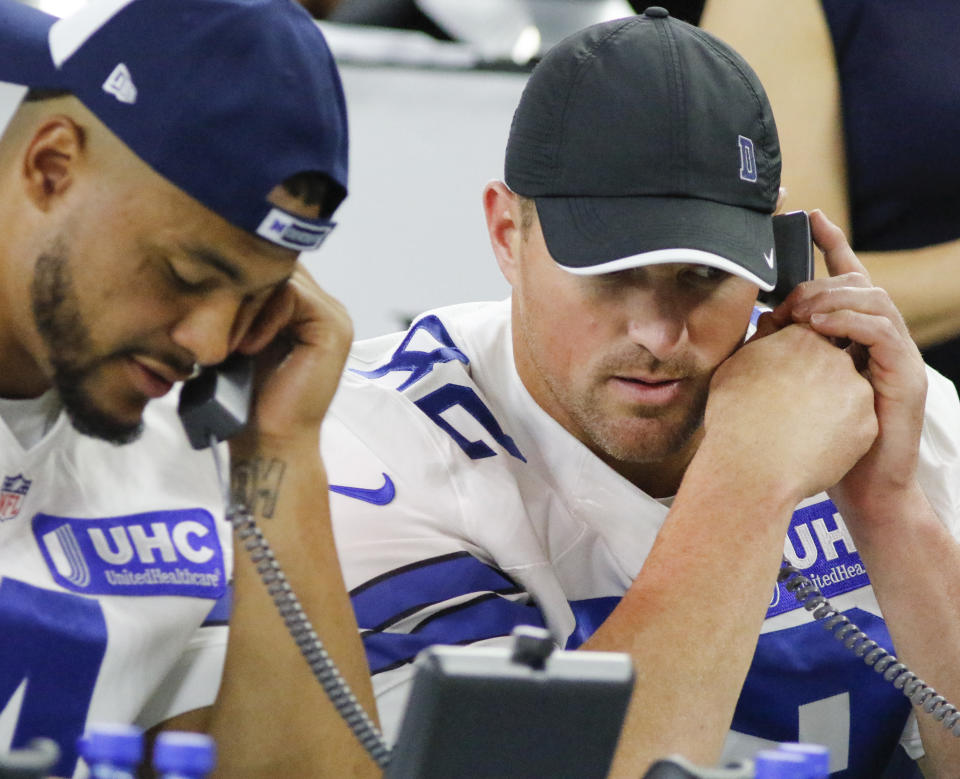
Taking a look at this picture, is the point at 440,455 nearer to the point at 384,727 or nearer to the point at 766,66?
the point at 384,727

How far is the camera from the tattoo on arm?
1267 mm

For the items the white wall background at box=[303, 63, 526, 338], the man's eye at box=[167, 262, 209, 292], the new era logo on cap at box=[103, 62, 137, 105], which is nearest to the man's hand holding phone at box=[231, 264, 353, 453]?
the man's eye at box=[167, 262, 209, 292]

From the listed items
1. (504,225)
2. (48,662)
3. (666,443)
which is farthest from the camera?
(504,225)

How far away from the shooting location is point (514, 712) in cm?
77

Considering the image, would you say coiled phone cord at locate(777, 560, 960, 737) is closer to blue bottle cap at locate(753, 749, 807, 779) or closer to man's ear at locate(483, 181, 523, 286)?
man's ear at locate(483, 181, 523, 286)

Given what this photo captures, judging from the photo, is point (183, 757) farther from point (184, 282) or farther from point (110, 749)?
point (184, 282)

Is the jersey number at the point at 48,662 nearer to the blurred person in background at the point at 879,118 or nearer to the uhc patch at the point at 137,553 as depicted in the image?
the uhc patch at the point at 137,553

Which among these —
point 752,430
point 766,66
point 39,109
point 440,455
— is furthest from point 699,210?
point 39,109

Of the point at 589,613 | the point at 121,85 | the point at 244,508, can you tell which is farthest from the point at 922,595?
the point at 121,85

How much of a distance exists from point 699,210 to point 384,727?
0.58m

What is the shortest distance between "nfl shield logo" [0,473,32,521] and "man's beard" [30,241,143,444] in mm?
74

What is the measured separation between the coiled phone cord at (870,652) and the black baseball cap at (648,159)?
30 centimetres

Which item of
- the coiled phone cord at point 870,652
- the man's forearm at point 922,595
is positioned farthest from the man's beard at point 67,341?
the man's forearm at point 922,595

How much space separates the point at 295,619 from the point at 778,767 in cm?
51
